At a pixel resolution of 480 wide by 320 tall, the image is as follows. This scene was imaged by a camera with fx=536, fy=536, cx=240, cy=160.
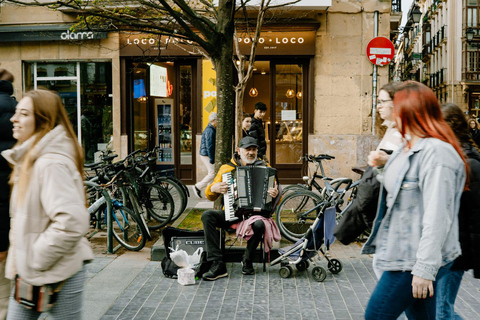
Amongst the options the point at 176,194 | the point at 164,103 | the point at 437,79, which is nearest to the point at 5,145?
the point at 176,194

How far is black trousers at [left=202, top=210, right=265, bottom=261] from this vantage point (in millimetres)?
6047

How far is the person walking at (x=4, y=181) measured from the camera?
145 inches

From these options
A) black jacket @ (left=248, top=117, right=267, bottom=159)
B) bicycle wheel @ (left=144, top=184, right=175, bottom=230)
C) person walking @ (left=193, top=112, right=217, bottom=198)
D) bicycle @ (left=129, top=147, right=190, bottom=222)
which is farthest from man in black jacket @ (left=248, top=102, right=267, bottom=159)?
bicycle wheel @ (left=144, top=184, right=175, bottom=230)

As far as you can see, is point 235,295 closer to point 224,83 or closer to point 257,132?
point 224,83

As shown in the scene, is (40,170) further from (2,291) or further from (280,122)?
(280,122)

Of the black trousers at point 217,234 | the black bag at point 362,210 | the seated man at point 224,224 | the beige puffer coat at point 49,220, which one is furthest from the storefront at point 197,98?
the beige puffer coat at point 49,220

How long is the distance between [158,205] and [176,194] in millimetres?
402

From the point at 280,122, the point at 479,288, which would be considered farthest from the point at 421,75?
the point at 479,288

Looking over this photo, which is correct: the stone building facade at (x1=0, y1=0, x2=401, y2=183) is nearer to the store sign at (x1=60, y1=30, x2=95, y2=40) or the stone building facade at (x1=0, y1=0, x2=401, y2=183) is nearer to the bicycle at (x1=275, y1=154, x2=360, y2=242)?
the store sign at (x1=60, y1=30, x2=95, y2=40)

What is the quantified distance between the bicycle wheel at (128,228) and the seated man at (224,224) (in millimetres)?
1455

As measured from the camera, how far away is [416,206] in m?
2.73

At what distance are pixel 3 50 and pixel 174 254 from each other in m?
10.0

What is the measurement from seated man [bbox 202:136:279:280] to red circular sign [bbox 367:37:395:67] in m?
7.29

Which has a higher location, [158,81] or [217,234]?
[158,81]
